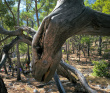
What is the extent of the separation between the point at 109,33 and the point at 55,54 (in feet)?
2.43

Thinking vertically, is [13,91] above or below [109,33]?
below

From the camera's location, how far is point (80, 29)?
3.84ft

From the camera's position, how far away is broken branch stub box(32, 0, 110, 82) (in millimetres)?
1073

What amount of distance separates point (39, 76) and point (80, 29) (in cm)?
93

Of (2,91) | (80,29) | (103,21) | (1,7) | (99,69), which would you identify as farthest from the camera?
(99,69)

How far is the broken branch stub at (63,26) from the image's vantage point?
1073 mm

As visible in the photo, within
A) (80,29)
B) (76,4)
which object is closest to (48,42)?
(80,29)

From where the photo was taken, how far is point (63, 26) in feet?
3.52

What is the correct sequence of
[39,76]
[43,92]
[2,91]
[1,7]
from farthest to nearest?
[1,7], [43,92], [2,91], [39,76]

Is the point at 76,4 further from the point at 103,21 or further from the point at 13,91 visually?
the point at 13,91

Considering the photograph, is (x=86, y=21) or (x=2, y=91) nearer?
(x=86, y=21)

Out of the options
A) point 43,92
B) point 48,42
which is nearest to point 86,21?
point 48,42

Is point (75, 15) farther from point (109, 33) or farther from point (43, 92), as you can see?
point (43, 92)

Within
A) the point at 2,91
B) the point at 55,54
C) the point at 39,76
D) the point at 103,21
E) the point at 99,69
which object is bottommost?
the point at 99,69
